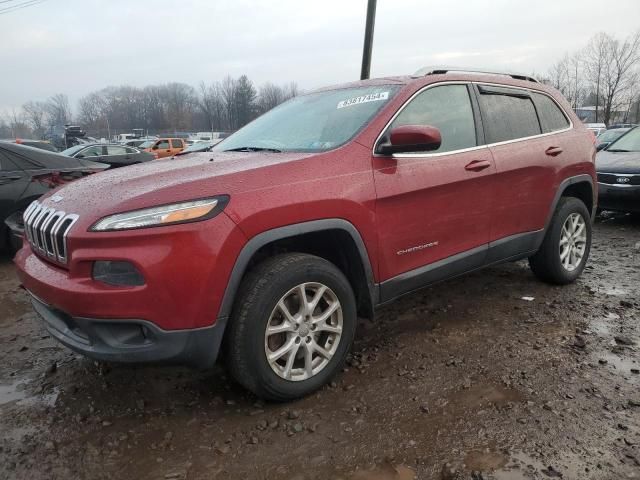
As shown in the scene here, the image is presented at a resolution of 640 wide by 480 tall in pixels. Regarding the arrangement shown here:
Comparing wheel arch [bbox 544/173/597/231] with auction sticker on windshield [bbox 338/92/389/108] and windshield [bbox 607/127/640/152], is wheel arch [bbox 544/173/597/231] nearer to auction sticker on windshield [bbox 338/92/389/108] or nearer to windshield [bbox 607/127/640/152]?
auction sticker on windshield [bbox 338/92/389/108]

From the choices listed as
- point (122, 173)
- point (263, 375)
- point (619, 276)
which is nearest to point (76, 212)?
point (122, 173)

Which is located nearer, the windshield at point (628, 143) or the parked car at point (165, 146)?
the windshield at point (628, 143)

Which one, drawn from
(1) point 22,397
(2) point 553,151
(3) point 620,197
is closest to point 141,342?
(1) point 22,397

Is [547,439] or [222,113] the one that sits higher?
[222,113]

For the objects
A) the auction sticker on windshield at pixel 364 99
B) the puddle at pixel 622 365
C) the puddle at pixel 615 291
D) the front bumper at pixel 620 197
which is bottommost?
the puddle at pixel 615 291

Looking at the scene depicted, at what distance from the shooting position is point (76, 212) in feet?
7.75

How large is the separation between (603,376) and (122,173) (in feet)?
10.0

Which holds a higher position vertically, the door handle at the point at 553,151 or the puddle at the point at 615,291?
the door handle at the point at 553,151

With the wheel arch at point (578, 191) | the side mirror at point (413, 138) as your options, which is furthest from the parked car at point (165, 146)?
the side mirror at point (413, 138)

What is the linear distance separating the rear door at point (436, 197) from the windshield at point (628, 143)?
627 cm

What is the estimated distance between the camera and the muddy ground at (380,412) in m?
2.17

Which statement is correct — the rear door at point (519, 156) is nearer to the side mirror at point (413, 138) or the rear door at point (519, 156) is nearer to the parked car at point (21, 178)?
the side mirror at point (413, 138)

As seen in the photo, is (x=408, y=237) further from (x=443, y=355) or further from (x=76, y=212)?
(x=76, y=212)

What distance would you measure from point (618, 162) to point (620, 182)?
577 millimetres
